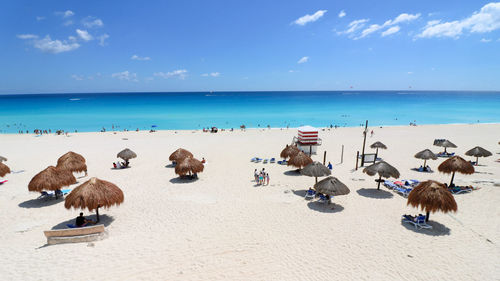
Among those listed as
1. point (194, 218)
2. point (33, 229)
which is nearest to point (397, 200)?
point (194, 218)

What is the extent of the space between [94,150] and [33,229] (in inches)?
651

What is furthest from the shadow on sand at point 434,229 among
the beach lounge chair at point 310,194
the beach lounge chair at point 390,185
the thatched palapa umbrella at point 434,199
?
the beach lounge chair at point 310,194

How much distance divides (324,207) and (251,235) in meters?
4.22

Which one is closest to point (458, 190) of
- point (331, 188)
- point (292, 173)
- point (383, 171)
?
point (383, 171)

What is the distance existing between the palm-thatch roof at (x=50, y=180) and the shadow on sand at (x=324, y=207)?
1206 centimetres

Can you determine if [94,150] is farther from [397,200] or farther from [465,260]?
[465,260]

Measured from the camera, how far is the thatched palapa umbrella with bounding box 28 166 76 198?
456 inches

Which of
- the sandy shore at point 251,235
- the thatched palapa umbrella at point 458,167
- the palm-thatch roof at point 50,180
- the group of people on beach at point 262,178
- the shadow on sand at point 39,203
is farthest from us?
the group of people on beach at point 262,178

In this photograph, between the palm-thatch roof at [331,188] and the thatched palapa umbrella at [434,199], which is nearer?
the thatched palapa umbrella at [434,199]

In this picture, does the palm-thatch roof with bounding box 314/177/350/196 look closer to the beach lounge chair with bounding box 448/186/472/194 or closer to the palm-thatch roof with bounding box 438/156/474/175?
the beach lounge chair with bounding box 448/186/472/194

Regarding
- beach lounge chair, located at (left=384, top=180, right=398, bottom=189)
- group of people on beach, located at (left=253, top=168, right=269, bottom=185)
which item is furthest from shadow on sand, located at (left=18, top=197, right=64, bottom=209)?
beach lounge chair, located at (left=384, top=180, right=398, bottom=189)

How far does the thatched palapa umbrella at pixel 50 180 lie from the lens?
38.0 ft

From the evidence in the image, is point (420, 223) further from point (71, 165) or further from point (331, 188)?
point (71, 165)

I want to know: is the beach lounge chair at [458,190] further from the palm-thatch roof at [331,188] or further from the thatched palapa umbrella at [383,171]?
the palm-thatch roof at [331,188]
